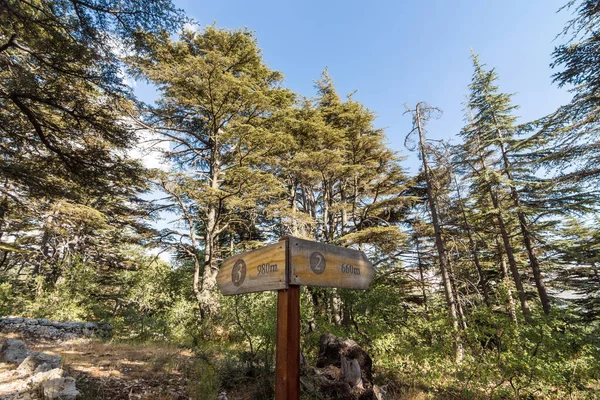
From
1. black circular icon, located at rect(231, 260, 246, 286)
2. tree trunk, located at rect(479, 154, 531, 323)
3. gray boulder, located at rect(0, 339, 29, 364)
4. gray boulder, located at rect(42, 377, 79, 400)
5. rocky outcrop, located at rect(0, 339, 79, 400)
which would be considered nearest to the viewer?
black circular icon, located at rect(231, 260, 246, 286)

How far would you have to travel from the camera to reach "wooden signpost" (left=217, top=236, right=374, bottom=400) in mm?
1625

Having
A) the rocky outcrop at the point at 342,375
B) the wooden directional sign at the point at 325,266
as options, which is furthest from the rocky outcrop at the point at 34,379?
the wooden directional sign at the point at 325,266

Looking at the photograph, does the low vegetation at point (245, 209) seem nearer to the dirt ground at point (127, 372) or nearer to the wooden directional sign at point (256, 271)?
the dirt ground at point (127, 372)

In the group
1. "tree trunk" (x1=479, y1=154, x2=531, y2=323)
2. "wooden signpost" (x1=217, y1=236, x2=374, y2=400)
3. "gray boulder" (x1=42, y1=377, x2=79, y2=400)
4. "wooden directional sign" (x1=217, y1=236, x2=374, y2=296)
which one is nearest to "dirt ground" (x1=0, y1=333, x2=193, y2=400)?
"gray boulder" (x1=42, y1=377, x2=79, y2=400)

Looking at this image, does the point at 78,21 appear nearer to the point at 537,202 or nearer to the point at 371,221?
the point at 371,221

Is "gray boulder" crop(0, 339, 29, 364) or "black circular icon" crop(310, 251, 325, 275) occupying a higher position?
"black circular icon" crop(310, 251, 325, 275)

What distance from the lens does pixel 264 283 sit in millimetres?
1768

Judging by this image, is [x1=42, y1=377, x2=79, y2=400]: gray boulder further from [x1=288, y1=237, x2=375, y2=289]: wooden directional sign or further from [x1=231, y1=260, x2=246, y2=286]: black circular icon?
[x1=288, y1=237, x2=375, y2=289]: wooden directional sign

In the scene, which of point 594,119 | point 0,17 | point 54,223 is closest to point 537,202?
point 594,119

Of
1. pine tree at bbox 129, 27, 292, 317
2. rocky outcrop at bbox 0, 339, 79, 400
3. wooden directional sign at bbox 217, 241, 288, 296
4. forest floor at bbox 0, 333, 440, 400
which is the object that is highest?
pine tree at bbox 129, 27, 292, 317

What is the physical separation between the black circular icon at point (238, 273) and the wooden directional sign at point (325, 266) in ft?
1.61

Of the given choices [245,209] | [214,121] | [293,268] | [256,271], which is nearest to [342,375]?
[256,271]

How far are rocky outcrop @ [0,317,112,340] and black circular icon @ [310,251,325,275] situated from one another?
40.5 feet

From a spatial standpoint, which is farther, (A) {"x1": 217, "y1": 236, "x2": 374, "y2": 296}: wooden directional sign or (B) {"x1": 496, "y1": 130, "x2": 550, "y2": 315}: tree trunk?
(B) {"x1": 496, "y1": 130, "x2": 550, "y2": 315}: tree trunk
